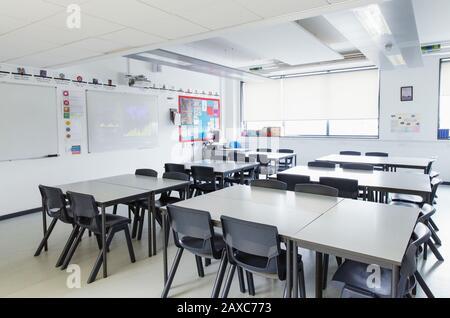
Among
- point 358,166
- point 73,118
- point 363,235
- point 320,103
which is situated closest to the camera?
point 363,235

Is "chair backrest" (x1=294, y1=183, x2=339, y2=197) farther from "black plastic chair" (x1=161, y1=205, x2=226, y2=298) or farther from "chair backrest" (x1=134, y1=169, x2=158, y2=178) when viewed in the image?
"chair backrest" (x1=134, y1=169, x2=158, y2=178)

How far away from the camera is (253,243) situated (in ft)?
7.14

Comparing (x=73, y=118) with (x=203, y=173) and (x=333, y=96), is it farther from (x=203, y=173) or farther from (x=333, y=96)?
(x=333, y=96)

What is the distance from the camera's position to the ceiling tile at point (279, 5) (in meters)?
2.69

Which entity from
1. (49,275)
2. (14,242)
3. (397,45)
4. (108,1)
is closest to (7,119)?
(14,242)

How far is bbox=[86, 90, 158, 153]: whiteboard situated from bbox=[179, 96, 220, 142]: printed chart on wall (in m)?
0.90

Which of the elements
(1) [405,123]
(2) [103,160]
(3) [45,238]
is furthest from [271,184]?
(1) [405,123]

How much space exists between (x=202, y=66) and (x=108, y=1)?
2.99 metres

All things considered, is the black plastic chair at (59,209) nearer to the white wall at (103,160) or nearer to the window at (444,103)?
the white wall at (103,160)

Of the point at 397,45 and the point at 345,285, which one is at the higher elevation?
the point at 397,45

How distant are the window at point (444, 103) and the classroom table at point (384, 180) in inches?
151

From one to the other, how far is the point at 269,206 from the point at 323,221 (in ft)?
1.84

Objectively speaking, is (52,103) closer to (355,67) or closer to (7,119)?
(7,119)

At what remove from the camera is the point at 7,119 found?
4.92m
